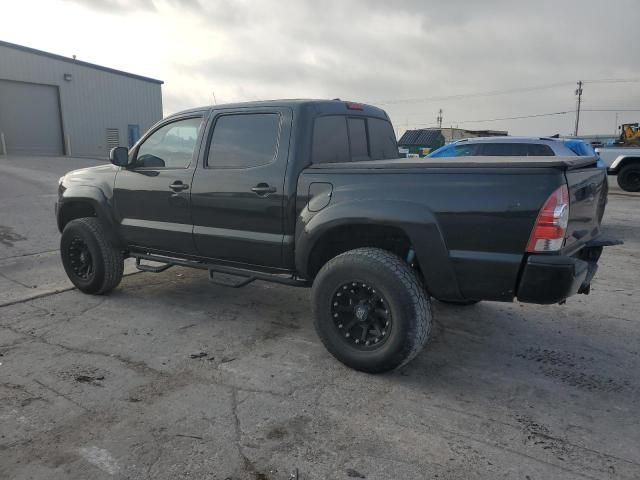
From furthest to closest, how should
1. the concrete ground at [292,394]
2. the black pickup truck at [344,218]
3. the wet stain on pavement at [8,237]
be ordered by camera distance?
the wet stain on pavement at [8,237]
the black pickup truck at [344,218]
the concrete ground at [292,394]

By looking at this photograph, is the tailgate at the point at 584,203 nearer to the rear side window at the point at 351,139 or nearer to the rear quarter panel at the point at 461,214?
the rear quarter panel at the point at 461,214

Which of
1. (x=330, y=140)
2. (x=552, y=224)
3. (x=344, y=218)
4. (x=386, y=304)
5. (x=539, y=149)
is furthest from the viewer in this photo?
(x=539, y=149)

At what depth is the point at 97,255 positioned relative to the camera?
4801 mm

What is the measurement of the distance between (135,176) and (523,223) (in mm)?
3490

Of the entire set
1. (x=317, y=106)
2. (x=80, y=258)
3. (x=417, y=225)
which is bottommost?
(x=80, y=258)

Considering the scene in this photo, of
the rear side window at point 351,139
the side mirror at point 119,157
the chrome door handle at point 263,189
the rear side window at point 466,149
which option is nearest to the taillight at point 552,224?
the rear side window at point 351,139

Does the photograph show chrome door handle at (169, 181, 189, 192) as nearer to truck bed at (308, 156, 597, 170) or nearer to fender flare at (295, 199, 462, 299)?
truck bed at (308, 156, 597, 170)

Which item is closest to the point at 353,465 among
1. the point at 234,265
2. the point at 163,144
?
the point at 234,265

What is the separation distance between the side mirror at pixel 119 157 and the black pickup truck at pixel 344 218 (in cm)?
1

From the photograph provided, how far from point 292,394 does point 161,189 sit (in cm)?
231

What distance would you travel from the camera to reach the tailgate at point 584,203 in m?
2.90

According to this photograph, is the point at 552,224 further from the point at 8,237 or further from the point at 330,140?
the point at 8,237

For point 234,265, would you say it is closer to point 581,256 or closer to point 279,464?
point 279,464

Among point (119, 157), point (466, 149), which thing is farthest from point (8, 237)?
point (466, 149)
